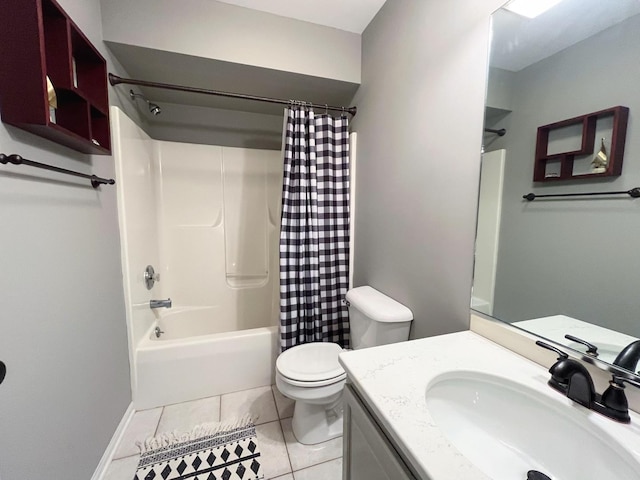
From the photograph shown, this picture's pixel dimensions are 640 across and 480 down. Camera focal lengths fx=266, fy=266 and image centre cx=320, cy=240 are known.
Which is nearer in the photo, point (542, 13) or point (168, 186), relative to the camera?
point (542, 13)

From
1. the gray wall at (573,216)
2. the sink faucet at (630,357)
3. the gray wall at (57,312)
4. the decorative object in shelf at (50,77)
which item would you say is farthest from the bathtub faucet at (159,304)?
the sink faucet at (630,357)

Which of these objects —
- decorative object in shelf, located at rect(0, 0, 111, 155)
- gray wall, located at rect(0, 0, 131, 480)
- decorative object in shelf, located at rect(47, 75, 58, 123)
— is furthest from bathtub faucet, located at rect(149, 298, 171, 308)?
decorative object in shelf, located at rect(47, 75, 58, 123)

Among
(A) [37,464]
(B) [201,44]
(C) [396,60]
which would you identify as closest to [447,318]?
(C) [396,60]

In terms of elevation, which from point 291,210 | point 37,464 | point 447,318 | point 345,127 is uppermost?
point 345,127

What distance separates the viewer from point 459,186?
108 cm

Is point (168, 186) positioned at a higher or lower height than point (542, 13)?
lower

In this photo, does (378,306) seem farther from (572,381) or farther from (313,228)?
(572,381)

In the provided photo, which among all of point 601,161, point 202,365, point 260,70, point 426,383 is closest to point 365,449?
point 426,383

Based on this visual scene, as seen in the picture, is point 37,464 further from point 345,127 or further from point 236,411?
point 345,127

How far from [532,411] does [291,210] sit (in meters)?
1.46

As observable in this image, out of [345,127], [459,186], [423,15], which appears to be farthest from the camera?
[345,127]

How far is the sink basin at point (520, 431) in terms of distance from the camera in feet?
1.86

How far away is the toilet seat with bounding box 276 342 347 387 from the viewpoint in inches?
51.8

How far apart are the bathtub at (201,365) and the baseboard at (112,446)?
0.29ft
